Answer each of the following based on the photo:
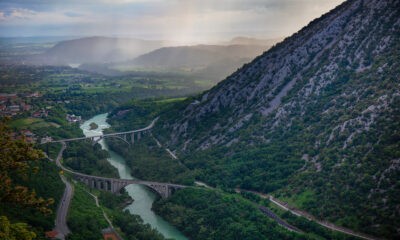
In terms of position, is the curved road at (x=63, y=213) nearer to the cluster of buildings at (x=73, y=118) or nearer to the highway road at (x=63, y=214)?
the highway road at (x=63, y=214)

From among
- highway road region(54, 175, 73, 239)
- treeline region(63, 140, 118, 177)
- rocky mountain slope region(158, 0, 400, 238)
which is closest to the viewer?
highway road region(54, 175, 73, 239)

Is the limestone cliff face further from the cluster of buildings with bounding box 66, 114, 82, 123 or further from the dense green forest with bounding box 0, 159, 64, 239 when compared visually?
the cluster of buildings with bounding box 66, 114, 82, 123

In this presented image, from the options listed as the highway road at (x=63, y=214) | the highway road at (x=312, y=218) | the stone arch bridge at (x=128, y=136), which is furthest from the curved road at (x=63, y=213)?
the stone arch bridge at (x=128, y=136)

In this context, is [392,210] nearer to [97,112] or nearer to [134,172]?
[134,172]

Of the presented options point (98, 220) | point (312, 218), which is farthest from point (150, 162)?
point (312, 218)

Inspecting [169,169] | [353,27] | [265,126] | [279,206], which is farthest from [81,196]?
[353,27]

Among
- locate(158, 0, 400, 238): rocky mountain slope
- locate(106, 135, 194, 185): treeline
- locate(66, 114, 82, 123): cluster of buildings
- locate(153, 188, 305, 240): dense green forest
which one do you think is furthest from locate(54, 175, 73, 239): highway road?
locate(66, 114, 82, 123): cluster of buildings

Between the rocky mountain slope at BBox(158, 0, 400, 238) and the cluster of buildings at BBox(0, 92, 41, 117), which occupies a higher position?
the rocky mountain slope at BBox(158, 0, 400, 238)
